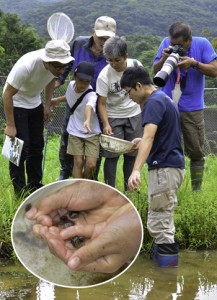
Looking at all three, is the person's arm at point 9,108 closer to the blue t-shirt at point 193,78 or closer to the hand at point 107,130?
the hand at point 107,130

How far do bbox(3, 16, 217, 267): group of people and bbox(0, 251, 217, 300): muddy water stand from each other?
0.59 ft

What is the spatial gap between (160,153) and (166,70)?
2.21 ft

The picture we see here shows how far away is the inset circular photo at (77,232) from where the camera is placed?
339cm

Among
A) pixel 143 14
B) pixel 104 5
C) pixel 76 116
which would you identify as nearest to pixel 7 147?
pixel 76 116

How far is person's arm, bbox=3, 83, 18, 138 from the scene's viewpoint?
4.75 m

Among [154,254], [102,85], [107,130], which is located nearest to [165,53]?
[102,85]

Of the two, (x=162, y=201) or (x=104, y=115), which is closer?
(x=162, y=201)

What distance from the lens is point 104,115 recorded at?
5.11m

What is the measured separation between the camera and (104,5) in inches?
2719

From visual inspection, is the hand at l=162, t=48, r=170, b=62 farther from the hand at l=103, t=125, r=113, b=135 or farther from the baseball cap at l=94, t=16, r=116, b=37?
the hand at l=103, t=125, r=113, b=135

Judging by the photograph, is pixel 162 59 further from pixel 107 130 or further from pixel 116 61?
pixel 107 130

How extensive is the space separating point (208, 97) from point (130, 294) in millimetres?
10166

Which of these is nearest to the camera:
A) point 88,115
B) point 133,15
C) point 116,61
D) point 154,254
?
point 154,254

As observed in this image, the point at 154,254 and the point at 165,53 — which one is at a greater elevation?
the point at 165,53
